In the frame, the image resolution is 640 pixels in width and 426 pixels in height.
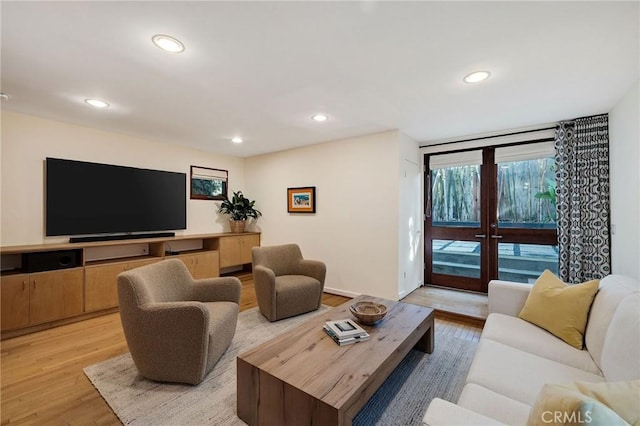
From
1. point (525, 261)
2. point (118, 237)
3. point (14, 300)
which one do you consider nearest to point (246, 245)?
point (118, 237)

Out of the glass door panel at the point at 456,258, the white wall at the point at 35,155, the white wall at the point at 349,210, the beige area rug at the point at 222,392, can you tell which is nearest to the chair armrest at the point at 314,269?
the white wall at the point at 349,210

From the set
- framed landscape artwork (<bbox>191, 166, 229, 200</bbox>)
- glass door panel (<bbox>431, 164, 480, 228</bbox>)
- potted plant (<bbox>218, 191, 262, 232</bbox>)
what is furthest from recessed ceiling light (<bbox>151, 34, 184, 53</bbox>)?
glass door panel (<bbox>431, 164, 480, 228</bbox>)

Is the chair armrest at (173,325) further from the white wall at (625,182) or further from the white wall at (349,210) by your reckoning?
the white wall at (625,182)

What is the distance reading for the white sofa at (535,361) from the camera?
1.13 meters

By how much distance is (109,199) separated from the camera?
3.63 m

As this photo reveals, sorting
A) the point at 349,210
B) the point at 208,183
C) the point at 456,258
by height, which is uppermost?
the point at 208,183

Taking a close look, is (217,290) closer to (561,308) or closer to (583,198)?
(561,308)

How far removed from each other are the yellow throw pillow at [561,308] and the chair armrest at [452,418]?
1277mm

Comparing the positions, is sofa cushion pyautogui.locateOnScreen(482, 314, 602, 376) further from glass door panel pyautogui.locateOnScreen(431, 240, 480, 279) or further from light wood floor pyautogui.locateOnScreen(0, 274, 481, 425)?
glass door panel pyautogui.locateOnScreen(431, 240, 480, 279)

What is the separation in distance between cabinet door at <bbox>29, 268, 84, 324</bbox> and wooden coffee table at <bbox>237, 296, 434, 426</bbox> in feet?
8.85

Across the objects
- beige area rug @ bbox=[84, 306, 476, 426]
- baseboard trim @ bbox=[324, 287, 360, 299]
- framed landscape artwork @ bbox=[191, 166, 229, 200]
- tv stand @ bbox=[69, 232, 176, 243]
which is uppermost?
framed landscape artwork @ bbox=[191, 166, 229, 200]

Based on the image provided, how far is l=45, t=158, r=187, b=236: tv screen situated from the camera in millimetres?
3242

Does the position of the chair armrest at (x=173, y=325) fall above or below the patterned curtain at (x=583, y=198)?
below

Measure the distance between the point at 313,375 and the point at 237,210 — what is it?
13.4 ft
